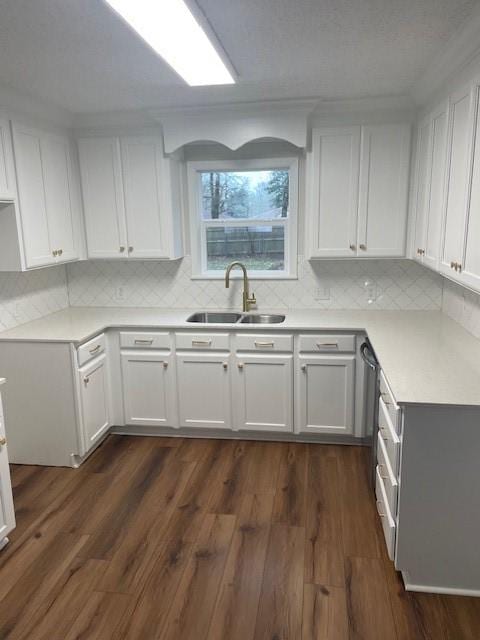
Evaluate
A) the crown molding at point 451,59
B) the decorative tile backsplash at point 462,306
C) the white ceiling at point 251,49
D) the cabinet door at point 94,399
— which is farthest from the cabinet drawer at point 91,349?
the crown molding at point 451,59

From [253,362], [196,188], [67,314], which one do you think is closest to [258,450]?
[253,362]

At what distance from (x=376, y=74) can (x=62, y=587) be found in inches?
121

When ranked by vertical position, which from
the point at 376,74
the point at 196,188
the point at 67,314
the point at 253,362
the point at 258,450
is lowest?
the point at 258,450

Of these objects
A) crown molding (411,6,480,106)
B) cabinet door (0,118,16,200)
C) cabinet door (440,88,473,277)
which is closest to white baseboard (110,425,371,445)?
cabinet door (440,88,473,277)

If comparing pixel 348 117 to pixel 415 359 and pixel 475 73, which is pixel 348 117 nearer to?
pixel 475 73

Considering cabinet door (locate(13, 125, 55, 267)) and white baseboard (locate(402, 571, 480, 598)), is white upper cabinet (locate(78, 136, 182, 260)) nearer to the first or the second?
cabinet door (locate(13, 125, 55, 267))

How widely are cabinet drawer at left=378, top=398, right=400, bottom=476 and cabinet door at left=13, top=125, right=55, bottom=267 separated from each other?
2.35 metres

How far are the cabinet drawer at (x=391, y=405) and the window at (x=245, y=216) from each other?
5.37 ft

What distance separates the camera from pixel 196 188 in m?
3.88

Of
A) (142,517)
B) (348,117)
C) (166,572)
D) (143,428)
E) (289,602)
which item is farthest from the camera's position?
(143,428)

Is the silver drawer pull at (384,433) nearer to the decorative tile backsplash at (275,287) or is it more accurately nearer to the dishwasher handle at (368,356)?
the dishwasher handle at (368,356)

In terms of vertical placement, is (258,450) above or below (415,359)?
below

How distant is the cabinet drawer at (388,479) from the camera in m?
2.08

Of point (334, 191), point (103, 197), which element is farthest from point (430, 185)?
point (103, 197)
